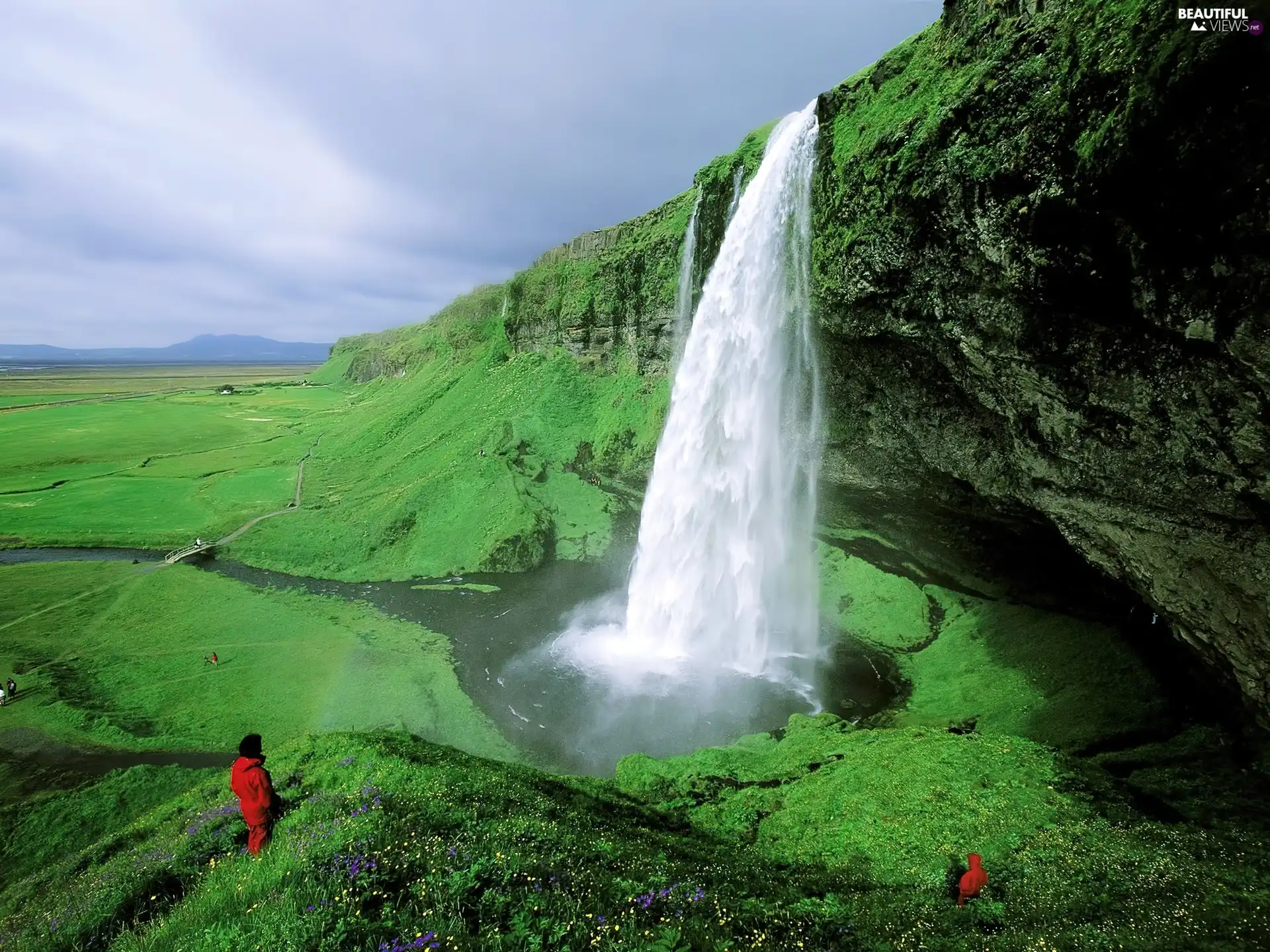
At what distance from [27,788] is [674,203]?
44924mm

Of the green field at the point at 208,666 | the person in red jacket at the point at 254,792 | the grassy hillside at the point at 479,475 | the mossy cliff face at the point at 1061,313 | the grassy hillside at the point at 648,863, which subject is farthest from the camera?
the grassy hillside at the point at 479,475

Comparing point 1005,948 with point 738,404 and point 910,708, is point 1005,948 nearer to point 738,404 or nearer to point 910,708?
point 910,708

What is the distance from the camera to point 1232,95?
9.84 metres

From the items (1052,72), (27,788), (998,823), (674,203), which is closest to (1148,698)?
(998,823)

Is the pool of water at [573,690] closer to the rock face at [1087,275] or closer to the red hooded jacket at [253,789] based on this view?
the rock face at [1087,275]

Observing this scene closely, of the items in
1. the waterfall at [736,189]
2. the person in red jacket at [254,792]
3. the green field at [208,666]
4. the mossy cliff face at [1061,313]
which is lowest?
the green field at [208,666]

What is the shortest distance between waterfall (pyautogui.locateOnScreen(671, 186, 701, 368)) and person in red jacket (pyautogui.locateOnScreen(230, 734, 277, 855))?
30.5 meters

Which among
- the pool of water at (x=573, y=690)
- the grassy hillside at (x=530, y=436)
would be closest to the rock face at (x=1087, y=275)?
the pool of water at (x=573, y=690)

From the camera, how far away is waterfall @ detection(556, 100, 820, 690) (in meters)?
23.9

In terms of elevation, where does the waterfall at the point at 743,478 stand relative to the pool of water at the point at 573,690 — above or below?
above

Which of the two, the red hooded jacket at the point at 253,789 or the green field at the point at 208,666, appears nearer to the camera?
the red hooded jacket at the point at 253,789

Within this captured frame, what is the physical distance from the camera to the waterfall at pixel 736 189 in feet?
98.3

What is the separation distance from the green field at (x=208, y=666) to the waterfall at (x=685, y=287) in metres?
23.5

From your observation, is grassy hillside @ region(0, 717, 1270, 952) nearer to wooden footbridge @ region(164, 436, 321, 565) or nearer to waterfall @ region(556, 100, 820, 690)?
waterfall @ region(556, 100, 820, 690)
